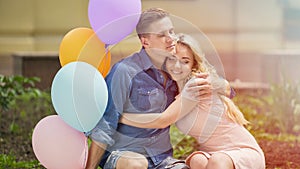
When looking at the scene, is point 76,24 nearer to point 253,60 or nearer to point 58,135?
point 253,60

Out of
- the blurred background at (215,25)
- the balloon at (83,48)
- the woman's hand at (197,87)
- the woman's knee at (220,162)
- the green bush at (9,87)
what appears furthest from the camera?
the blurred background at (215,25)

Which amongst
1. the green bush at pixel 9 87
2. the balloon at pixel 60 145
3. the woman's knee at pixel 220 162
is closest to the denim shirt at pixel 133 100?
the balloon at pixel 60 145

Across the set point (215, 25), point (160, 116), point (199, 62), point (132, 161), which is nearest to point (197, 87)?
point (199, 62)

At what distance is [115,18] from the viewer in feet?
12.7

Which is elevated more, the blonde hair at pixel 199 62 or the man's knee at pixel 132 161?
the blonde hair at pixel 199 62

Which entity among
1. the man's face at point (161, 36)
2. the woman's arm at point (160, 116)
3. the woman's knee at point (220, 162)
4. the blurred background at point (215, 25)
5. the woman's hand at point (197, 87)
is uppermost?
the man's face at point (161, 36)

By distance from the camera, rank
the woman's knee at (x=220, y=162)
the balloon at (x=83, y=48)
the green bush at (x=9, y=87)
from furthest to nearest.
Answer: the green bush at (x=9, y=87) → the balloon at (x=83, y=48) → the woman's knee at (x=220, y=162)

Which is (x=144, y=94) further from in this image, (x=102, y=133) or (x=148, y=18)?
(x=148, y=18)

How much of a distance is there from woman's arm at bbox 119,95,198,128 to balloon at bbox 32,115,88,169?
276 mm

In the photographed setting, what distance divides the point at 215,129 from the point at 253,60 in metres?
6.78

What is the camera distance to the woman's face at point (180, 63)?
151 inches

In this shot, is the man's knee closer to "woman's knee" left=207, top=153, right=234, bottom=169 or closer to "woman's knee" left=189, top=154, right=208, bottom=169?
"woman's knee" left=189, top=154, right=208, bottom=169

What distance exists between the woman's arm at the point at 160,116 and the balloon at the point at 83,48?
14.5 inches

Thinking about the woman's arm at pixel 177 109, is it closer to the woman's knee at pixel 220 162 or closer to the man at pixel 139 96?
the man at pixel 139 96
